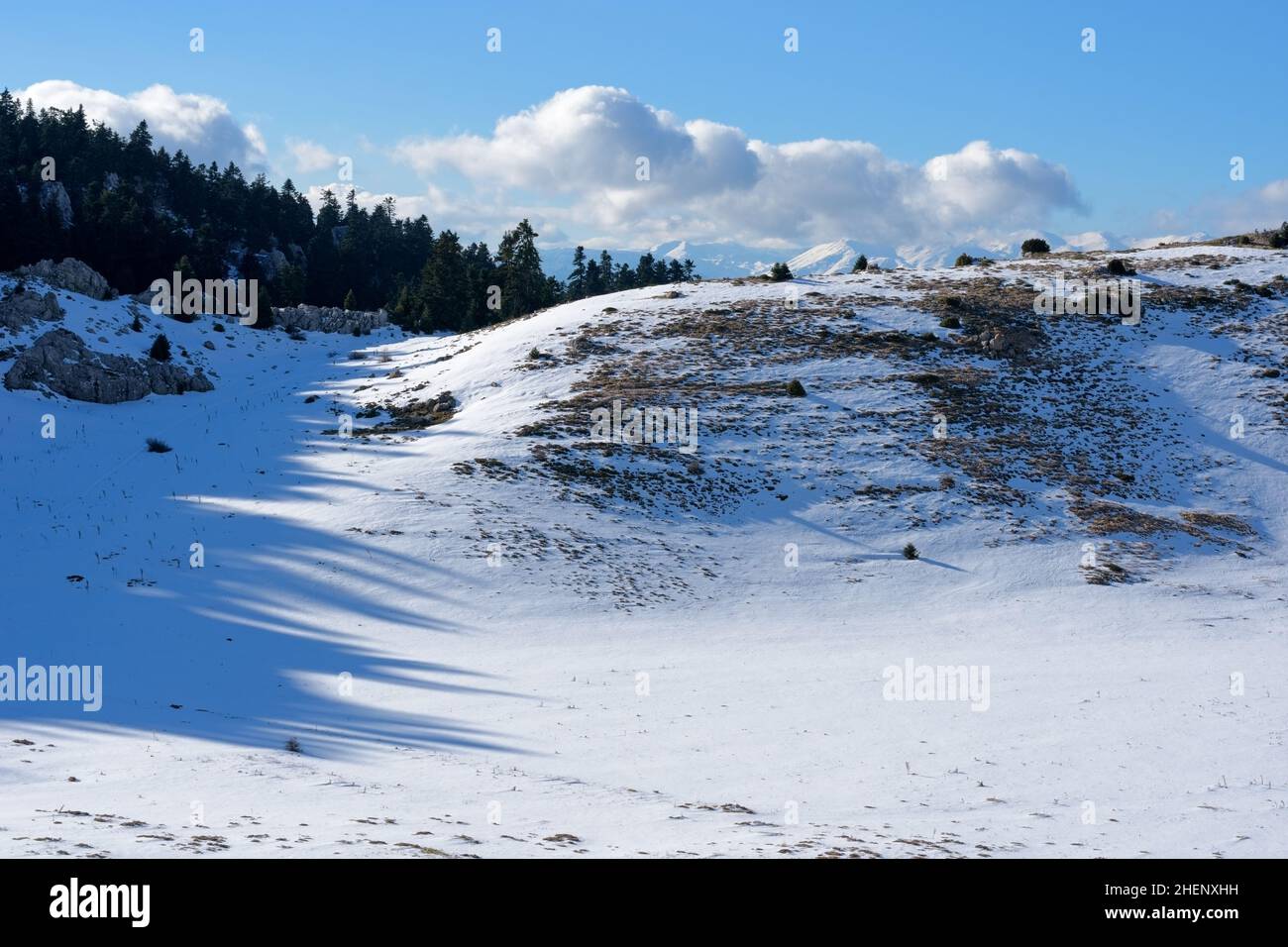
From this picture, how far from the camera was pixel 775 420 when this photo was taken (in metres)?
43.8

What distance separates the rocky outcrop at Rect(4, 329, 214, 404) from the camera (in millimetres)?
46406

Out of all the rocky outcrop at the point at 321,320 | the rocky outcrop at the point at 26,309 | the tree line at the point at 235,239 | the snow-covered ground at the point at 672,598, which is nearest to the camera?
the snow-covered ground at the point at 672,598

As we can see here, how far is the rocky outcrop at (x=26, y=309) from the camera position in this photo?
5038 centimetres

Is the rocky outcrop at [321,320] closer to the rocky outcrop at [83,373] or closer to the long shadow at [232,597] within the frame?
the rocky outcrop at [83,373]

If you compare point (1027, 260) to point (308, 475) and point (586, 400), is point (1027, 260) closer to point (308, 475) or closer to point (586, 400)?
point (586, 400)

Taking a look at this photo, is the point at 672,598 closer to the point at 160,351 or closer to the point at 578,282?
the point at 160,351

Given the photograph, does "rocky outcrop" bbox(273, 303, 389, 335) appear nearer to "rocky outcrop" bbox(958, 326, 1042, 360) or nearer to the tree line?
the tree line

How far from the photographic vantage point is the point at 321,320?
269 feet

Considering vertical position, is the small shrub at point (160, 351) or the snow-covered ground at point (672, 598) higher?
the small shrub at point (160, 351)

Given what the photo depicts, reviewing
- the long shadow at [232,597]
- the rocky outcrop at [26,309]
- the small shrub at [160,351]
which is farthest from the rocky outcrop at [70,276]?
the long shadow at [232,597]

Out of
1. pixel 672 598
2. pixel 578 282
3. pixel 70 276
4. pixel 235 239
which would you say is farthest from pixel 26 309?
pixel 578 282

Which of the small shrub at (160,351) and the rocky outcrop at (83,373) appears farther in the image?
the small shrub at (160,351)

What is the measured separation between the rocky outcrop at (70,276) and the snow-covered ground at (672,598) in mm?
4434

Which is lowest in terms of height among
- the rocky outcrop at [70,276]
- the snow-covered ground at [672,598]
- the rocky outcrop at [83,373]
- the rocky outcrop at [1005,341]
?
the snow-covered ground at [672,598]
